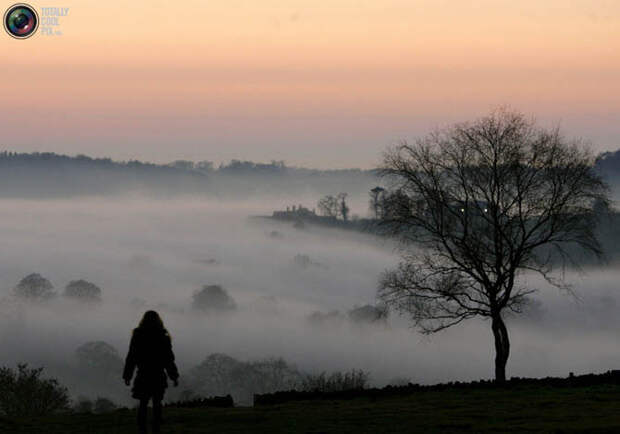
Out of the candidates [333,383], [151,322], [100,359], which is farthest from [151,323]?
[100,359]

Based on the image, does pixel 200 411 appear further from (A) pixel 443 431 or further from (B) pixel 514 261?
(B) pixel 514 261

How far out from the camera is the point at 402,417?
88.5 feet

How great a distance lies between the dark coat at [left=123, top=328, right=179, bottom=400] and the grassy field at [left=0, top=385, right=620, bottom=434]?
14.1ft

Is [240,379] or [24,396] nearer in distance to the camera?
[24,396]

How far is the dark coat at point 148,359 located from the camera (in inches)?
817

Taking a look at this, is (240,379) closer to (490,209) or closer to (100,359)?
(100,359)

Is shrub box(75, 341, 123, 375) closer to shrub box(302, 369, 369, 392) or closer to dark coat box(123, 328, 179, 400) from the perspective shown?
shrub box(302, 369, 369, 392)

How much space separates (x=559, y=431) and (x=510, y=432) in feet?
3.87

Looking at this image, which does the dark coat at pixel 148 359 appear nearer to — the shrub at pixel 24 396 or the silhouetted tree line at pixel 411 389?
the silhouetted tree line at pixel 411 389

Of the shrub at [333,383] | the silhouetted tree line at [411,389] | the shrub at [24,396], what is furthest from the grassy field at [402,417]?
the shrub at [24,396]

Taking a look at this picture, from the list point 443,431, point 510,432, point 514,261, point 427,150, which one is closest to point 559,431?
point 510,432

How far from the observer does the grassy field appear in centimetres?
2464

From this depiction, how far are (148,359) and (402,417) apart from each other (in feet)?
29.9

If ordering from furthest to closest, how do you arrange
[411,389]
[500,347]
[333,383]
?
[333,383] → [500,347] → [411,389]
